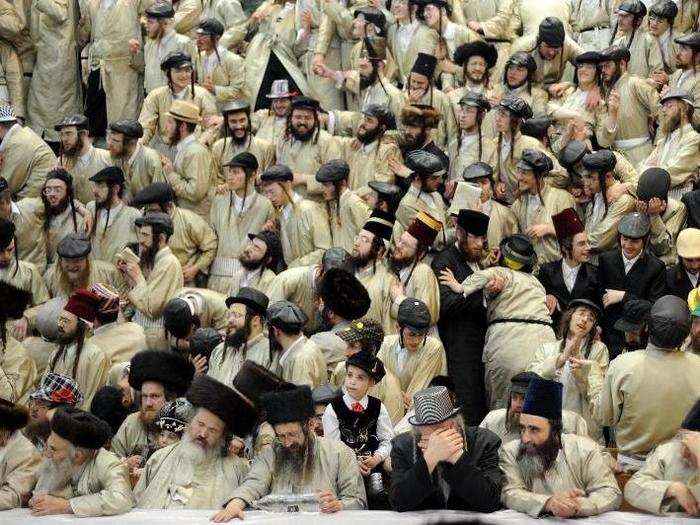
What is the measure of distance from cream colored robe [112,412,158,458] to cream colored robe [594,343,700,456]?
2.45 m

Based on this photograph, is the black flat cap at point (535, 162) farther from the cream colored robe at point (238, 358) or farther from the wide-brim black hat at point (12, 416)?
the wide-brim black hat at point (12, 416)

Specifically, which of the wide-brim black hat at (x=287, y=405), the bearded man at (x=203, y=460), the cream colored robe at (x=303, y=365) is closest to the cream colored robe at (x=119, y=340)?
the cream colored robe at (x=303, y=365)

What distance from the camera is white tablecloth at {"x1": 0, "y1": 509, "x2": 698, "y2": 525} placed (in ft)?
27.1

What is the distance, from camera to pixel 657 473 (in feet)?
28.4

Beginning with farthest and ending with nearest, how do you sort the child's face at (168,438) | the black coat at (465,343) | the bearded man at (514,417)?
the black coat at (465,343)
the child's face at (168,438)
the bearded man at (514,417)

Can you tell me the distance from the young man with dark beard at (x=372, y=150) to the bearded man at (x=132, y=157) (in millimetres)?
1357

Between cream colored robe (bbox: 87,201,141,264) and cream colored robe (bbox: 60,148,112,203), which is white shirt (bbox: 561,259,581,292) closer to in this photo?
cream colored robe (bbox: 87,201,141,264)

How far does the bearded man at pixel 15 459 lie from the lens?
9.07 metres

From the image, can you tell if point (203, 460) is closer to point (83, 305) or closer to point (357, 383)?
point (357, 383)

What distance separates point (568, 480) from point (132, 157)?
6.02 m

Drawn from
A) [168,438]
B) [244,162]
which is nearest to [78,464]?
[168,438]

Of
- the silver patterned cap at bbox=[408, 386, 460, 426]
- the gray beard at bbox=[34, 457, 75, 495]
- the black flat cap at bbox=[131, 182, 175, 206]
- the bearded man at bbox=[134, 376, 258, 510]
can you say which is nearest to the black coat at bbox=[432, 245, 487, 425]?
the black flat cap at bbox=[131, 182, 175, 206]

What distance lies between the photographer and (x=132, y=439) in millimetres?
10430

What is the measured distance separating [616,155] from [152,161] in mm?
3258
